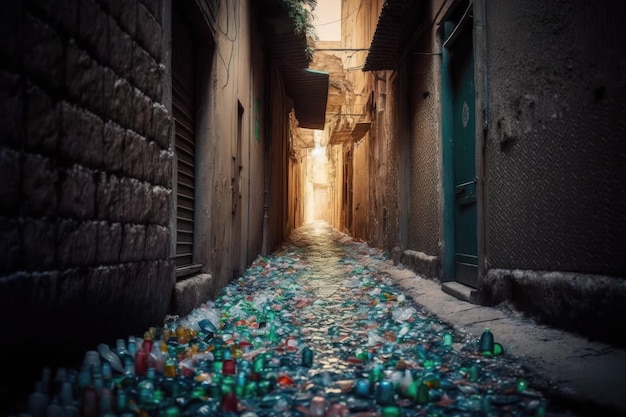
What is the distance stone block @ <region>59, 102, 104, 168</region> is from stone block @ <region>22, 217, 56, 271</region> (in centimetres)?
33

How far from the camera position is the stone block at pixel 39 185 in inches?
72.2

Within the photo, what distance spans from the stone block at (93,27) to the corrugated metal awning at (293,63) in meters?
6.11

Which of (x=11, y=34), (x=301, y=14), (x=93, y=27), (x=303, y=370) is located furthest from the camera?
(x=301, y=14)

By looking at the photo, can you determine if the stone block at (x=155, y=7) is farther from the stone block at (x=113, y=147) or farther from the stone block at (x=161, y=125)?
the stone block at (x=113, y=147)

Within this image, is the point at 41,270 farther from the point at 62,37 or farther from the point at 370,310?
the point at 370,310

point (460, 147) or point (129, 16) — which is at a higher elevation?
point (129, 16)

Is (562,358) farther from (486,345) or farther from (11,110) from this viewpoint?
(11,110)

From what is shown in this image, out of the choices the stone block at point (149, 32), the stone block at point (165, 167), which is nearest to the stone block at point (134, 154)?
the stone block at point (165, 167)

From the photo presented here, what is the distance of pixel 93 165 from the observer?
7.79 feet

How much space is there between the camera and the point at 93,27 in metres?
2.34

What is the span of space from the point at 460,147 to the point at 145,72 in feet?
12.5

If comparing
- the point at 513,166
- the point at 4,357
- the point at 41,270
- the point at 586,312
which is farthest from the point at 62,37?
the point at 513,166

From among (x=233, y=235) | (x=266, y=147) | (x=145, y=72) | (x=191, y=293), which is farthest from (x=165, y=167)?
(x=266, y=147)

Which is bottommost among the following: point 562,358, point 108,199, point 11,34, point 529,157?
point 562,358
